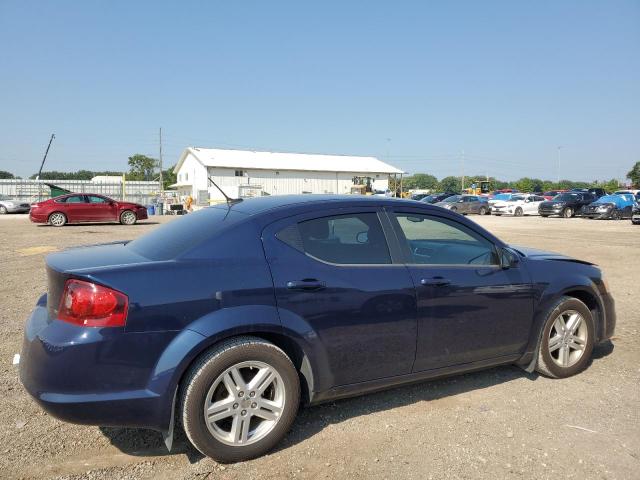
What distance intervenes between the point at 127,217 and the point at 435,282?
67.7ft

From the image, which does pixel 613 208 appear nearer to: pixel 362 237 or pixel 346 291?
pixel 362 237

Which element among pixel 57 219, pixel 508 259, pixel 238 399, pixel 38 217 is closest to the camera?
pixel 238 399

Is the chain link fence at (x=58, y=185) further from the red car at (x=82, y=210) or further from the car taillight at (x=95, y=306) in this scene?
the car taillight at (x=95, y=306)

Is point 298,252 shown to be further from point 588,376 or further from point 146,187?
point 146,187

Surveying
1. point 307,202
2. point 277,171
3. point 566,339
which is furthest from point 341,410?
point 277,171

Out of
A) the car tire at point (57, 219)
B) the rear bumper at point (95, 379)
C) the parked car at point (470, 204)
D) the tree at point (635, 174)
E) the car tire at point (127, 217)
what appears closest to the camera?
the rear bumper at point (95, 379)

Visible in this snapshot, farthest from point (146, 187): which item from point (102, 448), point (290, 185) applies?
point (102, 448)

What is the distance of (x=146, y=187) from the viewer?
195 feet

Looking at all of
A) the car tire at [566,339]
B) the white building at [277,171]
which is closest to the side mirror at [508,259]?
the car tire at [566,339]

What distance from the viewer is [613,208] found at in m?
29.4

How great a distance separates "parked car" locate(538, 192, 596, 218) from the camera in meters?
31.9

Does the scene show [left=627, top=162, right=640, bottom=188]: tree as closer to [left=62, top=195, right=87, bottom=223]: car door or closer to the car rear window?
[left=62, top=195, right=87, bottom=223]: car door

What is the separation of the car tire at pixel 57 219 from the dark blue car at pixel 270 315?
18.8 meters

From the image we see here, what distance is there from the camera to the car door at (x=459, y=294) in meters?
3.36
